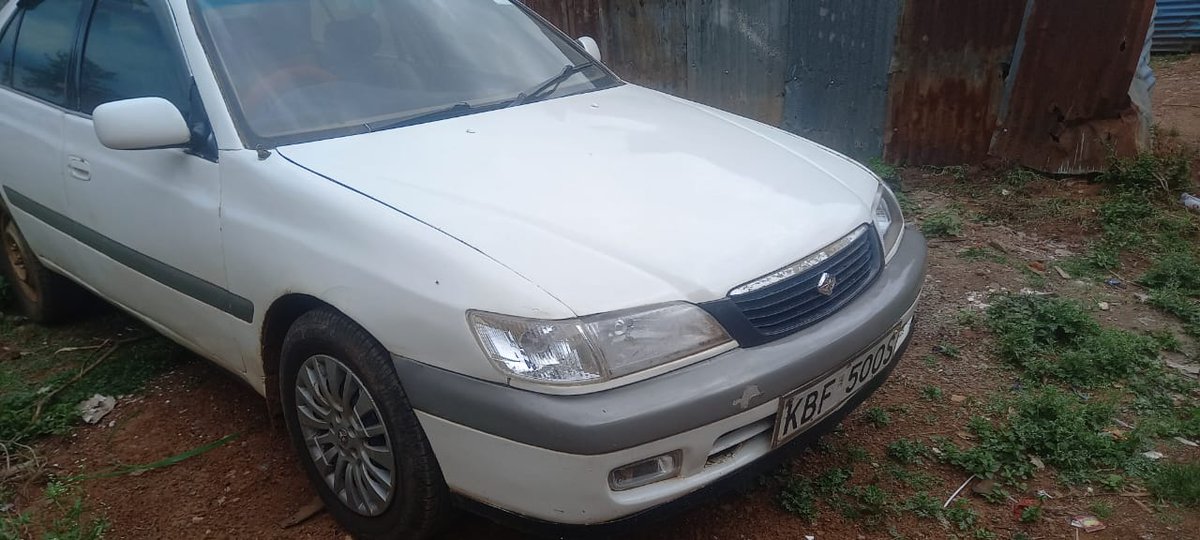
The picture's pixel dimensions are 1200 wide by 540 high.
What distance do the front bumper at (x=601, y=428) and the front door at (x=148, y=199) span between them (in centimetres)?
92

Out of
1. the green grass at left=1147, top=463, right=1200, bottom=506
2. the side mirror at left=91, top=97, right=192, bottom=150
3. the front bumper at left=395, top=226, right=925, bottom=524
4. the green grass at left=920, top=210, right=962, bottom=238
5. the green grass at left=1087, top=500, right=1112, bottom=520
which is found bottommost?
the green grass at left=920, top=210, right=962, bottom=238

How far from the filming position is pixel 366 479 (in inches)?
89.9

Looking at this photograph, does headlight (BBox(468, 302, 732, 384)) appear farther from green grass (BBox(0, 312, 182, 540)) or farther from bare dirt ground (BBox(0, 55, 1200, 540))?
green grass (BBox(0, 312, 182, 540))

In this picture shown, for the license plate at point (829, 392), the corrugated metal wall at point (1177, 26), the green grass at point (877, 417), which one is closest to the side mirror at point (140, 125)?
the license plate at point (829, 392)

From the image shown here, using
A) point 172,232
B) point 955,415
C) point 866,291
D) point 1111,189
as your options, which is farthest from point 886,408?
point 1111,189

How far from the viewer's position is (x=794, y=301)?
2107 millimetres

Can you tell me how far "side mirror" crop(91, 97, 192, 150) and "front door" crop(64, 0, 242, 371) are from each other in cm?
10

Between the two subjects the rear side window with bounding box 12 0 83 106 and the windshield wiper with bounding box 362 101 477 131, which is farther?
the rear side window with bounding box 12 0 83 106

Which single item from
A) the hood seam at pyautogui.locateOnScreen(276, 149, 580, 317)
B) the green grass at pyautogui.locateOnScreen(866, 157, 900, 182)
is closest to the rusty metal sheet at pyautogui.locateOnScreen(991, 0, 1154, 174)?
the green grass at pyautogui.locateOnScreen(866, 157, 900, 182)

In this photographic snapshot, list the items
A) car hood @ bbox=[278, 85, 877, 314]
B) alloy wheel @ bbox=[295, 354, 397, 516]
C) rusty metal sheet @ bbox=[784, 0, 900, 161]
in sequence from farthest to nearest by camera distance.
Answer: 1. rusty metal sheet @ bbox=[784, 0, 900, 161]
2. alloy wheel @ bbox=[295, 354, 397, 516]
3. car hood @ bbox=[278, 85, 877, 314]

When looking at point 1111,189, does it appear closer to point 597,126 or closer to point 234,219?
point 597,126

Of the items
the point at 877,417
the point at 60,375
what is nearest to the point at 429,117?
the point at 877,417

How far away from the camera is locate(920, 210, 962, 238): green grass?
459 centimetres

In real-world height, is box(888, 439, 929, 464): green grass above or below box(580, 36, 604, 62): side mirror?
below
